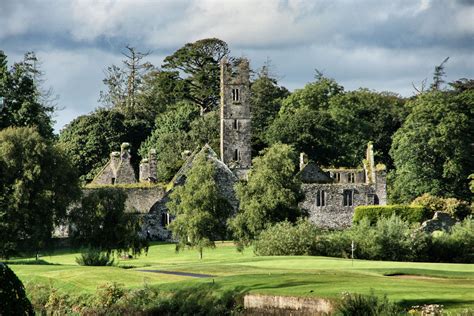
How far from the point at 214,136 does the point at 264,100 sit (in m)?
16.5

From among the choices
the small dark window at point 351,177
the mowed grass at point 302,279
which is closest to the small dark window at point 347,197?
the small dark window at point 351,177

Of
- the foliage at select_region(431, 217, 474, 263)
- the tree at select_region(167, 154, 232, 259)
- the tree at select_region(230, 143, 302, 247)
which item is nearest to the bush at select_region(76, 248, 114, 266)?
the tree at select_region(167, 154, 232, 259)

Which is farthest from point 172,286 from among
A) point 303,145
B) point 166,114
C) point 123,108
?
point 123,108

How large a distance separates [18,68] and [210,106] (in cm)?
3749

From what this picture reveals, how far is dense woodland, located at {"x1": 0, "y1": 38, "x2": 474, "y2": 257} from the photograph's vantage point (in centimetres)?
6169

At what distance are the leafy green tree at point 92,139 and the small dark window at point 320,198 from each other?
80.4 ft

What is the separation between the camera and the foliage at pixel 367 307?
2867cm

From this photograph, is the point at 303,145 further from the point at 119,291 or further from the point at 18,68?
the point at 119,291

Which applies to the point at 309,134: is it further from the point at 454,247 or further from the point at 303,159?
the point at 454,247

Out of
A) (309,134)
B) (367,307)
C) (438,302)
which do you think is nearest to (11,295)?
(367,307)

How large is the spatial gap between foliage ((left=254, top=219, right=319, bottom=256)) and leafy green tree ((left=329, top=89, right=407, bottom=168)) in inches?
1937

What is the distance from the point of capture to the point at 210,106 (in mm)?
122875

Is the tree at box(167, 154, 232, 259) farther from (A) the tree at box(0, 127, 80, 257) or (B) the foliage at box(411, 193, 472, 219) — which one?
(B) the foliage at box(411, 193, 472, 219)

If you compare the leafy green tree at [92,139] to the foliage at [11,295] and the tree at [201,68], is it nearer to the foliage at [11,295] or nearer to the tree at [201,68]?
the tree at [201,68]
